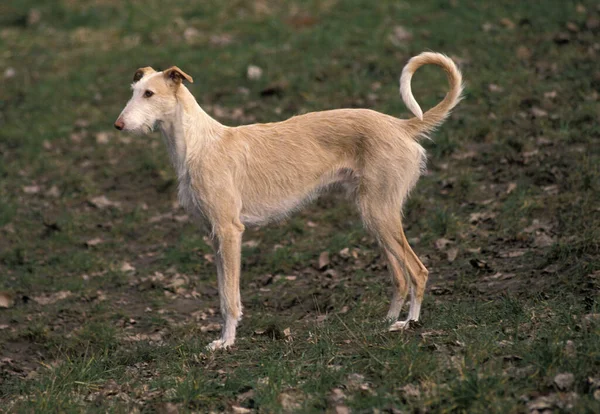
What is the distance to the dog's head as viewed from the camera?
5758mm

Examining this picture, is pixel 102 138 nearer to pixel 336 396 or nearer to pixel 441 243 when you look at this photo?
pixel 441 243

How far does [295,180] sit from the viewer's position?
611 cm

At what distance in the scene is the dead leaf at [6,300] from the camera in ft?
22.8

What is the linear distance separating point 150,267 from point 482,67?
531 centimetres

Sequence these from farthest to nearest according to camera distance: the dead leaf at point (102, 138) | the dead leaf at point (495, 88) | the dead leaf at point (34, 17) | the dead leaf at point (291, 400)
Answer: the dead leaf at point (34, 17)
the dead leaf at point (102, 138)
the dead leaf at point (495, 88)
the dead leaf at point (291, 400)

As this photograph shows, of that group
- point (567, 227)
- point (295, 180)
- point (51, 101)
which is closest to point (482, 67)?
point (567, 227)

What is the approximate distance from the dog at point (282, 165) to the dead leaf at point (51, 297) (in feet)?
6.55

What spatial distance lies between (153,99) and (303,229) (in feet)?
8.73

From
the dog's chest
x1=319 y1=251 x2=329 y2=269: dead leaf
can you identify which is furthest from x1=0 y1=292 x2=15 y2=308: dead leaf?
x1=319 y1=251 x2=329 y2=269: dead leaf

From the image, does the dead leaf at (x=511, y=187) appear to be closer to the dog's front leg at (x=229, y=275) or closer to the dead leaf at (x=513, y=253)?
the dead leaf at (x=513, y=253)

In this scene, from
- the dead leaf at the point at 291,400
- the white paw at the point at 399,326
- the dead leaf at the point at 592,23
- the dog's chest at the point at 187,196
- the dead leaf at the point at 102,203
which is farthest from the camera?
the dead leaf at the point at 592,23

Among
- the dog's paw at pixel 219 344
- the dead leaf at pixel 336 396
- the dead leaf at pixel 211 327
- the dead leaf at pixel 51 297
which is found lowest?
the dead leaf at pixel 51 297

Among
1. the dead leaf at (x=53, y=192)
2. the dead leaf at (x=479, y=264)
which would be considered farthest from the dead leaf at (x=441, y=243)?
the dead leaf at (x=53, y=192)

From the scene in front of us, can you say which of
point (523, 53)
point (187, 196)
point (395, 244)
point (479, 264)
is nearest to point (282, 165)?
point (187, 196)
